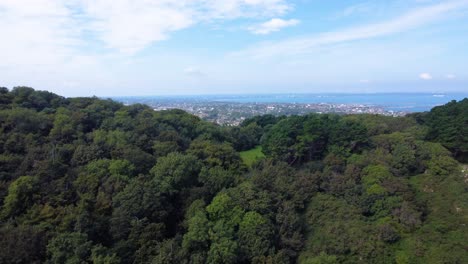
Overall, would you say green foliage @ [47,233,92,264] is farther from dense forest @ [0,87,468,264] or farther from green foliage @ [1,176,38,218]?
green foliage @ [1,176,38,218]

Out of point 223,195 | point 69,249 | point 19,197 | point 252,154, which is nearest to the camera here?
point 69,249

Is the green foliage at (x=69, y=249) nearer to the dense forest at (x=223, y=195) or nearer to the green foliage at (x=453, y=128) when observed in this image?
the dense forest at (x=223, y=195)

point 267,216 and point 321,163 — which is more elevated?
point 321,163

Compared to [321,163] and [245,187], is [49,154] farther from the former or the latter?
[321,163]

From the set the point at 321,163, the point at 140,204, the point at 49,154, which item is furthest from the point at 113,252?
the point at 321,163

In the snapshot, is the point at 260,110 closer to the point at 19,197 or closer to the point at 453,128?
the point at 453,128

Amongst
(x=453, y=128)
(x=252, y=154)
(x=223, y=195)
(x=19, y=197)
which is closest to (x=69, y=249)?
(x=19, y=197)

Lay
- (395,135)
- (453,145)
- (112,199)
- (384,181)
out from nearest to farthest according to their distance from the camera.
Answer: (112,199), (384,181), (453,145), (395,135)

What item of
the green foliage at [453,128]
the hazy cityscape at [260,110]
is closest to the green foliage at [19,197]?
the green foliage at [453,128]
